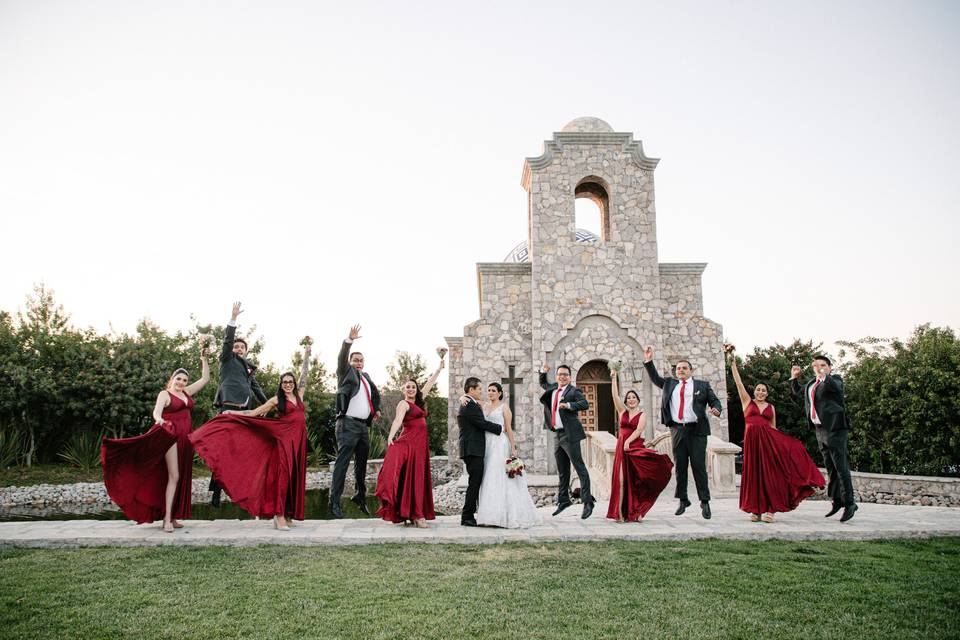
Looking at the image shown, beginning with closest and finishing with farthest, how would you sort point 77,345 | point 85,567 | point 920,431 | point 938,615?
1. point 938,615
2. point 85,567
3. point 920,431
4. point 77,345

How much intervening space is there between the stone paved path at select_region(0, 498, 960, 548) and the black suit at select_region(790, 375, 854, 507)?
426 millimetres

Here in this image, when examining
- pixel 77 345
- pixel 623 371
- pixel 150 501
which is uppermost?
pixel 77 345

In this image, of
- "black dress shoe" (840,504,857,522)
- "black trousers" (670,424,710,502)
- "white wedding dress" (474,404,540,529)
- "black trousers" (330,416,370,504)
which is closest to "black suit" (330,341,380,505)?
"black trousers" (330,416,370,504)

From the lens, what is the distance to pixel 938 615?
4.83m

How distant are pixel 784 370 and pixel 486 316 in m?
10.8

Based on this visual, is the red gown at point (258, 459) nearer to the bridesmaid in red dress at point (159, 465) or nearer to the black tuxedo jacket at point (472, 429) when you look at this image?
the bridesmaid in red dress at point (159, 465)

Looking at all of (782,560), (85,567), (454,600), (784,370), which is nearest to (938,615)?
(782,560)

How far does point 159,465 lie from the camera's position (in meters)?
7.90

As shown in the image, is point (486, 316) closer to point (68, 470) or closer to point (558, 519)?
point (558, 519)

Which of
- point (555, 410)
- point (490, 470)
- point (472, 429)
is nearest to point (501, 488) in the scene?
point (490, 470)

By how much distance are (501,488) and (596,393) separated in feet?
35.9

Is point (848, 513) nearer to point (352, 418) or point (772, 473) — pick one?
point (772, 473)

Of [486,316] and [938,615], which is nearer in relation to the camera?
[938,615]

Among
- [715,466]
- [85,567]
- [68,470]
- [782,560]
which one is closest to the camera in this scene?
[85,567]
